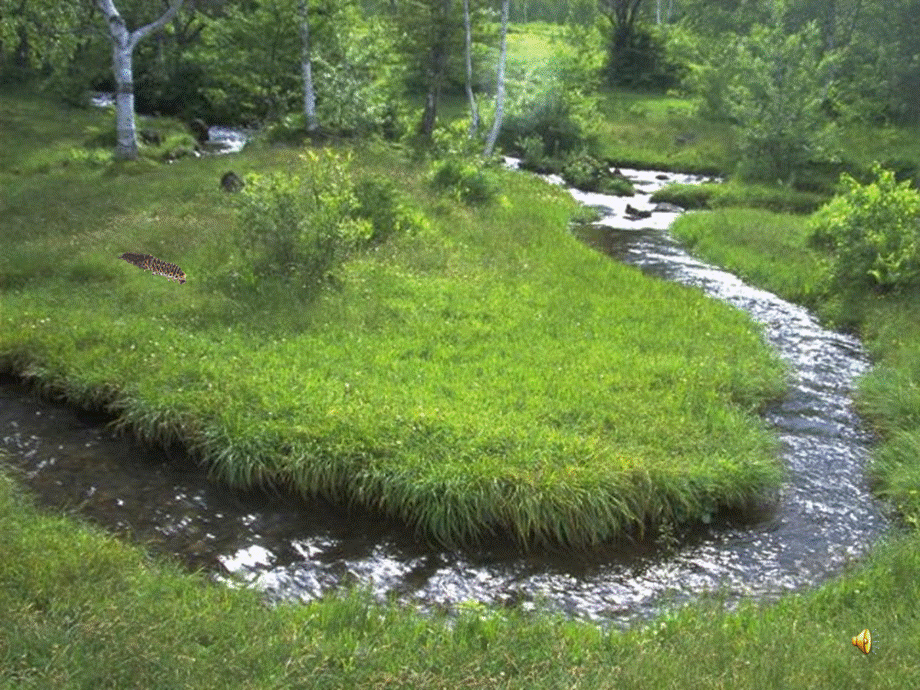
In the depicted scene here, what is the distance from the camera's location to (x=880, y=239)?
20547mm

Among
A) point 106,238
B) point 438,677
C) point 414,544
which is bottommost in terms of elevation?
point 414,544

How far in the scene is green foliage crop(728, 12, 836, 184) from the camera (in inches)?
1460

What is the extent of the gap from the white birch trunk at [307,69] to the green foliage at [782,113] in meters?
18.0

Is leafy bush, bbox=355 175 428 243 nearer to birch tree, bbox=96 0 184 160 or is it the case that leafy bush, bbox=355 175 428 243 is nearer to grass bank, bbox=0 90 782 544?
grass bank, bbox=0 90 782 544

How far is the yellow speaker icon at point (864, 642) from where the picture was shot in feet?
Answer: 24.3

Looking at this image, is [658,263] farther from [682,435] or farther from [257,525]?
Result: [257,525]

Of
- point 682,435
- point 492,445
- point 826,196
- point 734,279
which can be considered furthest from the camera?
point 826,196

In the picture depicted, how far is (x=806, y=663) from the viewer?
719cm

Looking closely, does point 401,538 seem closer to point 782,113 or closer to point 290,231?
point 290,231

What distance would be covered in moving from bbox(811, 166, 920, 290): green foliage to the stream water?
802cm

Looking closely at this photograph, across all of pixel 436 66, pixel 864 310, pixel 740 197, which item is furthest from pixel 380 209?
pixel 740 197

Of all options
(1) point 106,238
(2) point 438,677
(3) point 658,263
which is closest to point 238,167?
(1) point 106,238

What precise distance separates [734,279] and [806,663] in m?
17.8

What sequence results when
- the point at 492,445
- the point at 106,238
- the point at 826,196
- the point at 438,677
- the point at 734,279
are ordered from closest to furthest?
the point at 438,677, the point at 492,445, the point at 106,238, the point at 734,279, the point at 826,196
